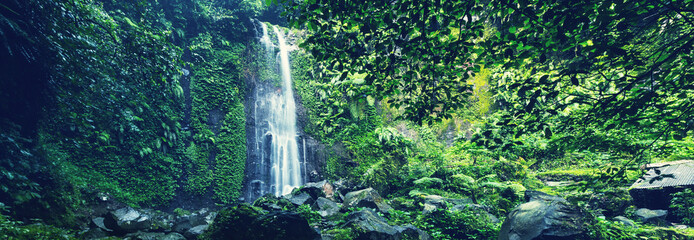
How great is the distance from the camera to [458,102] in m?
3.84

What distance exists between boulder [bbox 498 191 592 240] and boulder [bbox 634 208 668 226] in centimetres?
395

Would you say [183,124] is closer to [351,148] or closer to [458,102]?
[351,148]

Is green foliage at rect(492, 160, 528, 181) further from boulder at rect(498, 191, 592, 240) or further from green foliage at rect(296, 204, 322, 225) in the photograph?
green foliage at rect(296, 204, 322, 225)

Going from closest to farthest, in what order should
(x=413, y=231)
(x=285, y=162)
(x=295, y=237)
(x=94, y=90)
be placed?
(x=295, y=237), (x=413, y=231), (x=94, y=90), (x=285, y=162)

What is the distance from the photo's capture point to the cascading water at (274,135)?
39.1ft

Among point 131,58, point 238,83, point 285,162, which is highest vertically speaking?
point 238,83

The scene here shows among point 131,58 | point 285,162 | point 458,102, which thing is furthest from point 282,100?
point 458,102

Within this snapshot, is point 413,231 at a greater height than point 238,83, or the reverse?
point 238,83

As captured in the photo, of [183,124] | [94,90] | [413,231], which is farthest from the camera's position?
[183,124]

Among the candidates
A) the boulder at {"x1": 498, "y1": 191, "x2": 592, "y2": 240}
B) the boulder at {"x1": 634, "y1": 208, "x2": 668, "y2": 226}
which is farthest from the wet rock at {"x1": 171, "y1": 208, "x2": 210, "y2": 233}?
the boulder at {"x1": 634, "y1": 208, "x2": 668, "y2": 226}

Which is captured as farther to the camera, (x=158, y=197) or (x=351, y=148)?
(x=351, y=148)

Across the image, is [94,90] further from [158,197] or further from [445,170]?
[445,170]

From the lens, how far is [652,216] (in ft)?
25.0

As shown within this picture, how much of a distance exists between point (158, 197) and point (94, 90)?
4447mm
